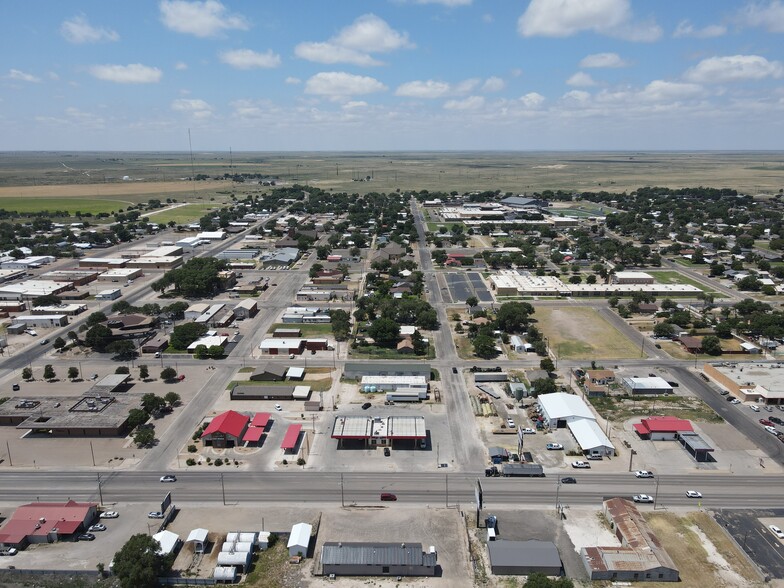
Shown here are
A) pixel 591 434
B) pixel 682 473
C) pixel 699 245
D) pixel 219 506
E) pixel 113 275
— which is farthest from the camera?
pixel 699 245

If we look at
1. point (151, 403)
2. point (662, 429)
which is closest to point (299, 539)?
Result: point (151, 403)

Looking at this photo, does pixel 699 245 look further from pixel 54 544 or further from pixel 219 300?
pixel 54 544

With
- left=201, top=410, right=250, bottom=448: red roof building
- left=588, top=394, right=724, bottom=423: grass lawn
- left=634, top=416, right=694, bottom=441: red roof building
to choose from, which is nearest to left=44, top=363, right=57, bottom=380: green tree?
left=201, top=410, right=250, bottom=448: red roof building

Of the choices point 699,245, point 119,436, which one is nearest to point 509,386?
point 119,436

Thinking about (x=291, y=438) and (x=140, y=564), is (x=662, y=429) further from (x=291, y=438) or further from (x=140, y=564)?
(x=140, y=564)

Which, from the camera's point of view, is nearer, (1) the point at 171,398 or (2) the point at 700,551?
(2) the point at 700,551

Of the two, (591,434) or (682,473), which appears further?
(591,434)
